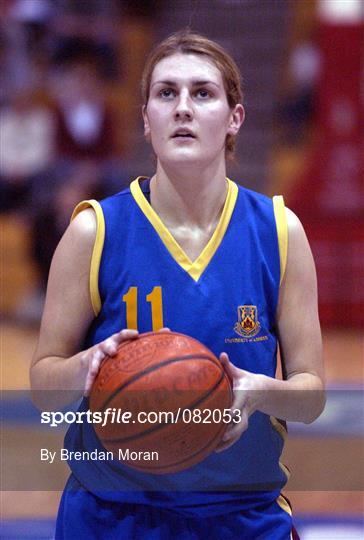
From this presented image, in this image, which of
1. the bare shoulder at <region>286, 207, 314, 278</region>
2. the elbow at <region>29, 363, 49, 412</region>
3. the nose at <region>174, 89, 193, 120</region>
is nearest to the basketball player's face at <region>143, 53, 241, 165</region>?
the nose at <region>174, 89, 193, 120</region>

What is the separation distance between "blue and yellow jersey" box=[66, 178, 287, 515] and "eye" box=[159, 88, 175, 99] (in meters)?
0.25

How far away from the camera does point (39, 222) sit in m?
7.15

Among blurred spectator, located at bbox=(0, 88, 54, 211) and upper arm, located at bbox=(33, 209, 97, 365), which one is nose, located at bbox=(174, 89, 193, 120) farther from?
blurred spectator, located at bbox=(0, 88, 54, 211)

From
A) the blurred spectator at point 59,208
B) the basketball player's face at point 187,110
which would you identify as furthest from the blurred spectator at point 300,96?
the basketball player's face at point 187,110

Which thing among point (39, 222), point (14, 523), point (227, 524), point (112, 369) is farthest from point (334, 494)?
point (39, 222)

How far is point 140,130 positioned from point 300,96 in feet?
4.84

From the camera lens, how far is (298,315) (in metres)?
2.11

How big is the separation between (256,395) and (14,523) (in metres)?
1.72

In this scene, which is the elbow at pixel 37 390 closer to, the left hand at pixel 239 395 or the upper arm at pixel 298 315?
the left hand at pixel 239 395

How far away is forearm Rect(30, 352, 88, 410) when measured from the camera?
6.50 ft

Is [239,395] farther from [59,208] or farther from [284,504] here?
[59,208]

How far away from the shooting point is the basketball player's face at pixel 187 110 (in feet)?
6.82

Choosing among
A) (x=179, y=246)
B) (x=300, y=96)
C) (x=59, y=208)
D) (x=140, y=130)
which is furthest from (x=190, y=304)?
(x=140, y=130)

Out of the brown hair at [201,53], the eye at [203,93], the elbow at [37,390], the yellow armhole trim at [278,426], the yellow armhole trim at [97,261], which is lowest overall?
the yellow armhole trim at [278,426]
